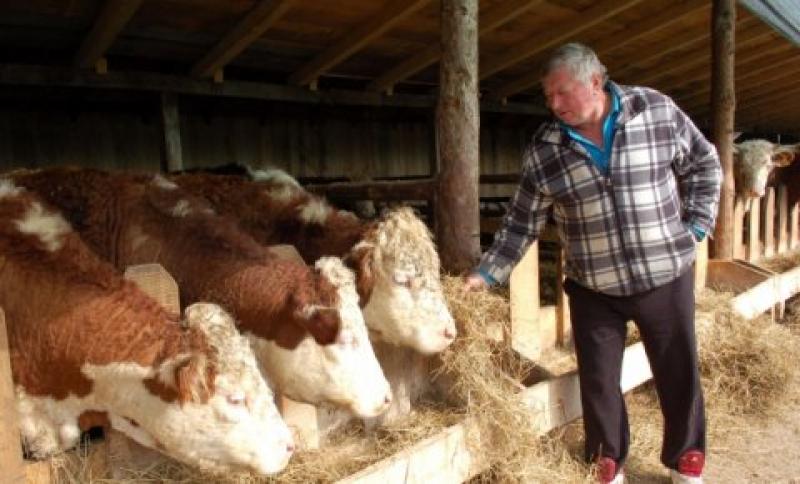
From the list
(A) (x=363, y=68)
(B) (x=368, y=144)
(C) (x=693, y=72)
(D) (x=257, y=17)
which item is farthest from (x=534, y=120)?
(D) (x=257, y=17)

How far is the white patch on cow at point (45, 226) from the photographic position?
108 inches

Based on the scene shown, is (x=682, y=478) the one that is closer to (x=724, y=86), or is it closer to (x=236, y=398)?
(x=236, y=398)

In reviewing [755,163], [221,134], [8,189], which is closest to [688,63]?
[755,163]

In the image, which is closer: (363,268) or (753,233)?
(363,268)

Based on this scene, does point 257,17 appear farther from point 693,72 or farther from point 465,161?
point 693,72

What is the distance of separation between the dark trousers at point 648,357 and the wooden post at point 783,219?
6956mm

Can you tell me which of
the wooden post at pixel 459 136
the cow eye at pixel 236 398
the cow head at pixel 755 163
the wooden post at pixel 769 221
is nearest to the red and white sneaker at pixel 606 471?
the wooden post at pixel 459 136

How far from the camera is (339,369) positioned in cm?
267

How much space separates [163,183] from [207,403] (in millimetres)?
1969

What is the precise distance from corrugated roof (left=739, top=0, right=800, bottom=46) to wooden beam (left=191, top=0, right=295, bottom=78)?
4960 mm

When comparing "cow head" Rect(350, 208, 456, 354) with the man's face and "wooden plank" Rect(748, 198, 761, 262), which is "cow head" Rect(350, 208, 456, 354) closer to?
the man's face

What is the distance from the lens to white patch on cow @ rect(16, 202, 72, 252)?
274 cm

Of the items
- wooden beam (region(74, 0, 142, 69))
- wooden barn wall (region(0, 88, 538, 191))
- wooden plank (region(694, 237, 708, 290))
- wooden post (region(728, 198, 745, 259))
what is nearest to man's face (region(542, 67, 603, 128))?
wooden beam (region(74, 0, 142, 69))

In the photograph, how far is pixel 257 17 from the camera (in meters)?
5.25
